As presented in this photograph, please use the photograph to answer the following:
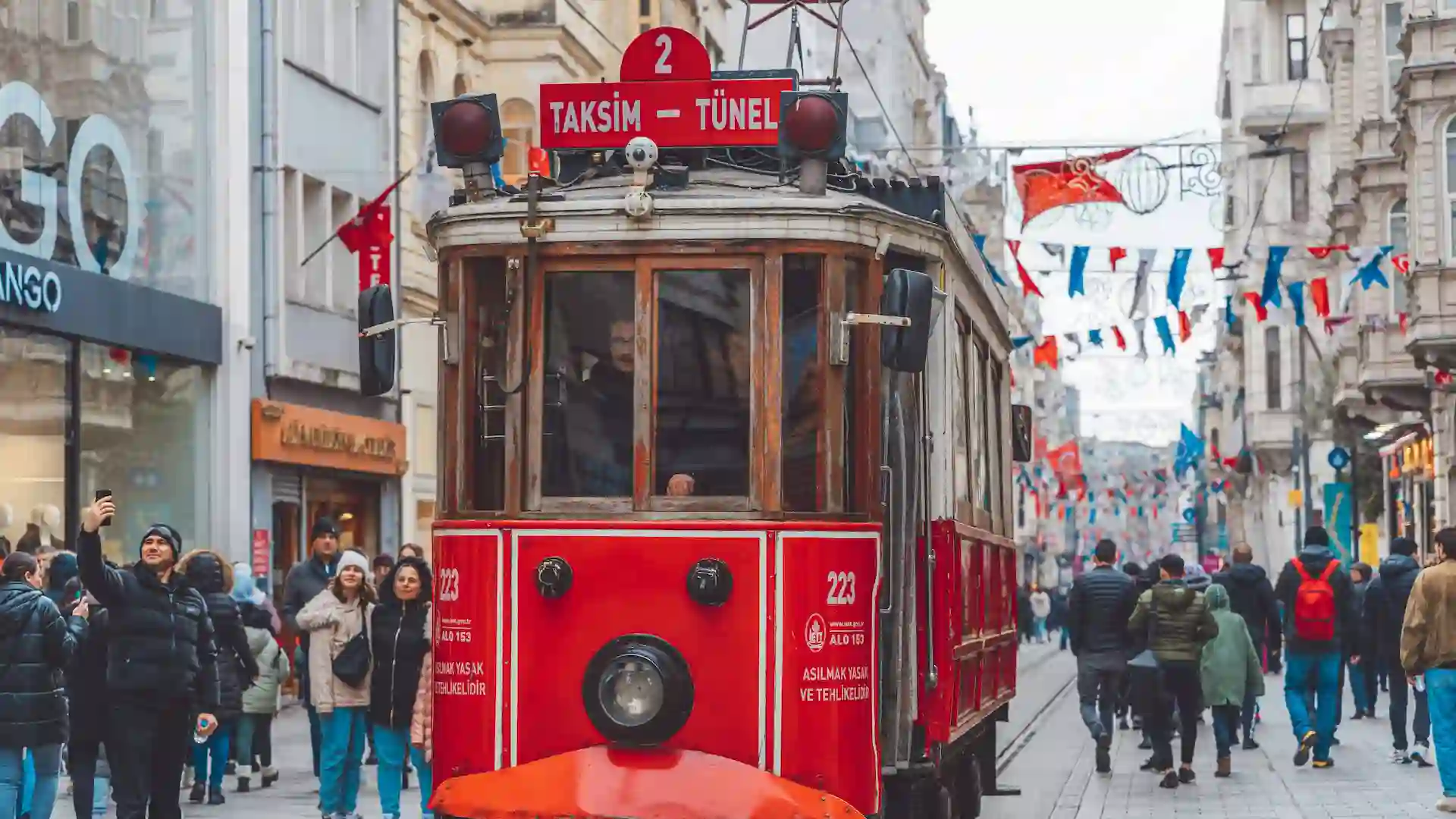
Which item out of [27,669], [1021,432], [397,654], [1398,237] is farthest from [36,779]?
[1398,237]

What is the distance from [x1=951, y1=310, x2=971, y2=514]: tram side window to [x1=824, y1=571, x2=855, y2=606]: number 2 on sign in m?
1.73

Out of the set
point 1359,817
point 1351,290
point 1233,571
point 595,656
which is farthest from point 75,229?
point 1351,290

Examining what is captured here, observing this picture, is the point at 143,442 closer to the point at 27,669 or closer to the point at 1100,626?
the point at 1100,626

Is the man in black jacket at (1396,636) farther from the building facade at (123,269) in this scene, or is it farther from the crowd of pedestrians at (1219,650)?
the building facade at (123,269)

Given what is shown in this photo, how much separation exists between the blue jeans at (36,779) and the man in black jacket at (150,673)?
307 millimetres

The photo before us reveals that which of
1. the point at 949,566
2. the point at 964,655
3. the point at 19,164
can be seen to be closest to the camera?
the point at 949,566

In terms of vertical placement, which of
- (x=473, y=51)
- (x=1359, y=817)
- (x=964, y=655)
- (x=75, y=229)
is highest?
(x=473, y=51)

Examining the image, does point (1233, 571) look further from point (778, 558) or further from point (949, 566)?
point (778, 558)

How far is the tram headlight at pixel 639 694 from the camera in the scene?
31.5 feet

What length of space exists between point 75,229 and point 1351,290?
28662 millimetres

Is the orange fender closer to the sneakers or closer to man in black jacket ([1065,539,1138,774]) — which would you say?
man in black jacket ([1065,539,1138,774])

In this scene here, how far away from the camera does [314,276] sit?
1155 inches

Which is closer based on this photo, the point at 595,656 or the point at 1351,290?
the point at 595,656

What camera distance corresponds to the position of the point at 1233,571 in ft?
76.9
